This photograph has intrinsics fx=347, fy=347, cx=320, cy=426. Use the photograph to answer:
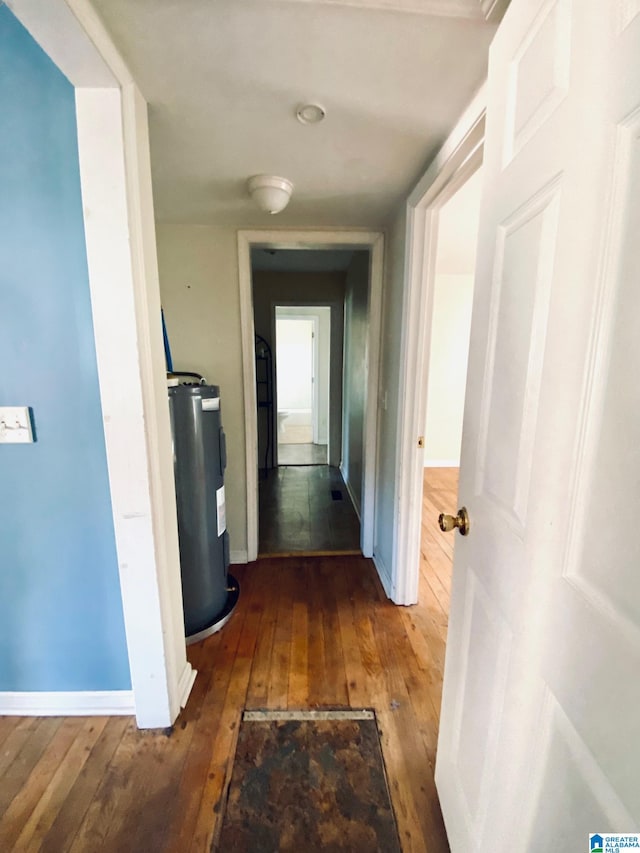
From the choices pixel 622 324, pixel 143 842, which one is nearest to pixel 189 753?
pixel 143 842

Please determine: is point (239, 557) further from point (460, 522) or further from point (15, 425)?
point (460, 522)

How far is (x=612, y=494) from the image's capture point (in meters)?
0.46

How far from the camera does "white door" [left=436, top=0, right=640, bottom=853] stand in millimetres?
435

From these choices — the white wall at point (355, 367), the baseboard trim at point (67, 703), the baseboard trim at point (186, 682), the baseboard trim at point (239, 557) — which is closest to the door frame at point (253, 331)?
the baseboard trim at point (239, 557)

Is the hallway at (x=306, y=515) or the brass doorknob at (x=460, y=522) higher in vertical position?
the brass doorknob at (x=460, y=522)

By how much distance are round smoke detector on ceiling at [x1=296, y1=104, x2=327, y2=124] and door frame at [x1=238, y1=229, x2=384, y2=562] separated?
951 mm

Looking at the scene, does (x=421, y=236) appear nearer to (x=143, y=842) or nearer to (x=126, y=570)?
(x=126, y=570)

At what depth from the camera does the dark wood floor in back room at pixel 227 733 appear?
1.02 metres

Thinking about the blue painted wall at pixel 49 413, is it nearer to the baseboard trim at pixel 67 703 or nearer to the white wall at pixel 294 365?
the baseboard trim at pixel 67 703

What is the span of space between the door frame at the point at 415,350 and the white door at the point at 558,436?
0.75 meters

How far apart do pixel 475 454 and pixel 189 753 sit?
1407 millimetres

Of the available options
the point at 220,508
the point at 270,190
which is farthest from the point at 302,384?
the point at 270,190

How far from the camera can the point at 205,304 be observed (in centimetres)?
211

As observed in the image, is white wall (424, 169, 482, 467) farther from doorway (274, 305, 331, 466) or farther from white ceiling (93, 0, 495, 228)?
white ceiling (93, 0, 495, 228)
